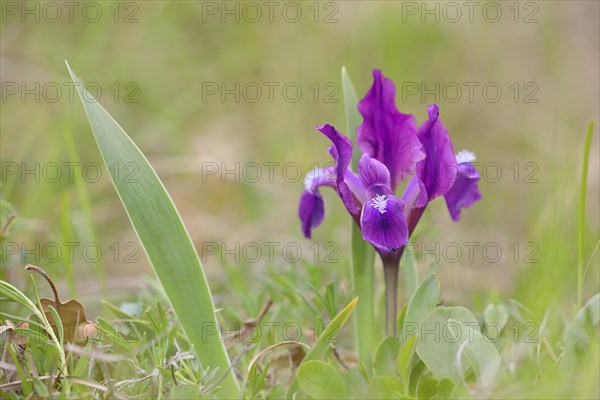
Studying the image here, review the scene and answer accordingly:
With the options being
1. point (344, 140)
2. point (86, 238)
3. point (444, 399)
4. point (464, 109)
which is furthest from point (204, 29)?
point (444, 399)

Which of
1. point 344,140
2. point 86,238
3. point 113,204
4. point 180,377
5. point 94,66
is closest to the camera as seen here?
point 180,377

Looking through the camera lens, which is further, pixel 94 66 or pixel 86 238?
pixel 94 66

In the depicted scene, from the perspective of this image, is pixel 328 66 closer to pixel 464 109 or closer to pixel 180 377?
pixel 464 109

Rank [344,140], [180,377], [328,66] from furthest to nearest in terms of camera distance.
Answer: [328,66], [344,140], [180,377]

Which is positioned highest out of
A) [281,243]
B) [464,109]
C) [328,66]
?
[328,66]

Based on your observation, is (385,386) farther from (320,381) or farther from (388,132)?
(388,132)

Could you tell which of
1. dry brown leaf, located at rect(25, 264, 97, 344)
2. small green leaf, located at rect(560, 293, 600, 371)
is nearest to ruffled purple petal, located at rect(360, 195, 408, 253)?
small green leaf, located at rect(560, 293, 600, 371)
